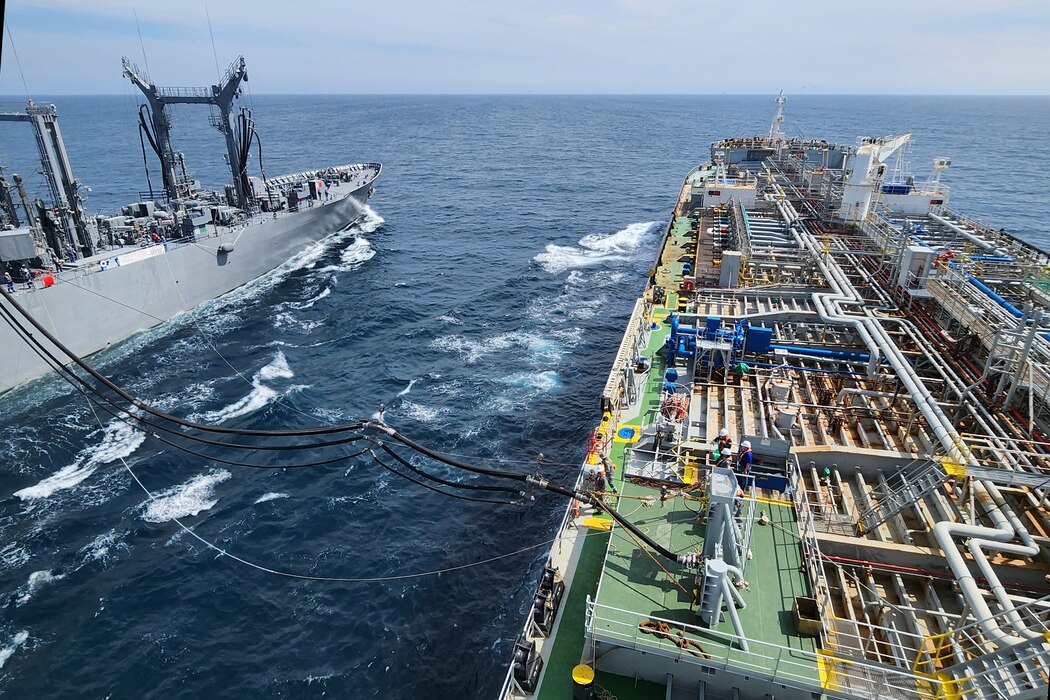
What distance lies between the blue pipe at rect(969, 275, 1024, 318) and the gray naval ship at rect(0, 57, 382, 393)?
5630 centimetres

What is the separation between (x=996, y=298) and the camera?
2981 cm

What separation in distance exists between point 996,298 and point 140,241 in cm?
6494

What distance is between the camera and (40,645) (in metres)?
22.8

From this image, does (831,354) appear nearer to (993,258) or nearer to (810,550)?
(810,550)

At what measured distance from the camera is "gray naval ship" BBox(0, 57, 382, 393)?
4262cm

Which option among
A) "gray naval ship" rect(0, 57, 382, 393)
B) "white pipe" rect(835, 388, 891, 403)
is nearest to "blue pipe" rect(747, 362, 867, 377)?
"white pipe" rect(835, 388, 891, 403)

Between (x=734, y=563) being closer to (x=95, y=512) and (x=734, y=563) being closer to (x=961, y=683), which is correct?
(x=961, y=683)

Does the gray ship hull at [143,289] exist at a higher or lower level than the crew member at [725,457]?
lower

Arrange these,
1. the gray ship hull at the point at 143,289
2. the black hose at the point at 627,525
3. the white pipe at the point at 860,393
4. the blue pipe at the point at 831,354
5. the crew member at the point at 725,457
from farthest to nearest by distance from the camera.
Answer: the gray ship hull at the point at 143,289, the blue pipe at the point at 831,354, the white pipe at the point at 860,393, the crew member at the point at 725,457, the black hose at the point at 627,525

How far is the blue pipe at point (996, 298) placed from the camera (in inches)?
1100

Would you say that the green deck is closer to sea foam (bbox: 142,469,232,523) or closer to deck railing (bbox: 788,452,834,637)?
deck railing (bbox: 788,452,834,637)

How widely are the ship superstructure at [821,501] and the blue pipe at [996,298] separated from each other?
167mm

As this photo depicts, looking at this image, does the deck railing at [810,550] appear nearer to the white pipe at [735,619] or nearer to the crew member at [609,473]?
the white pipe at [735,619]

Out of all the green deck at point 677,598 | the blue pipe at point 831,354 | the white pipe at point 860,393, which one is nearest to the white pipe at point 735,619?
the green deck at point 677,598
